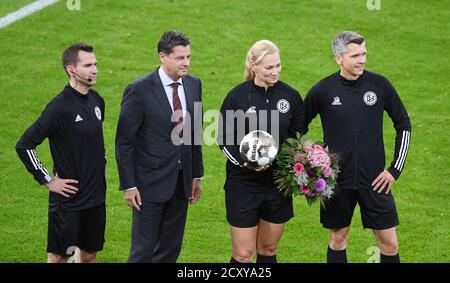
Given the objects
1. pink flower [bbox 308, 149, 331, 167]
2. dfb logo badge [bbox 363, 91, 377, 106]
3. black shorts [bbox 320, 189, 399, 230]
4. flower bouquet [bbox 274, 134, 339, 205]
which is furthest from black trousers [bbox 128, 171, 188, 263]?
dfb logo badge [bbox 363, 91, 377, 106]

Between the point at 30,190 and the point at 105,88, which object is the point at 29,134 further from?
the point at 105,88

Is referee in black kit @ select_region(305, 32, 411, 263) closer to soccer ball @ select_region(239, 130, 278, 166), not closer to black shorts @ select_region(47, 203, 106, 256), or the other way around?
soccer ball @ select_region(239, 130, 278, 166)

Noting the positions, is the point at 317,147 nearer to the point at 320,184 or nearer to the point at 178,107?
the point at 320,184

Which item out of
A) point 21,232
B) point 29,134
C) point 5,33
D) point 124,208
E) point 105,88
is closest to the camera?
point 29,134

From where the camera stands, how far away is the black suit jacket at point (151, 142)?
8289 millimetres

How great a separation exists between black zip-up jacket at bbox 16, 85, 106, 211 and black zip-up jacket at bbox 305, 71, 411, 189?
216 centimetres

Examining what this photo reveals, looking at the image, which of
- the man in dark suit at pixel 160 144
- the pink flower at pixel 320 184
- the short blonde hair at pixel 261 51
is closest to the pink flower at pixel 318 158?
the pink flower at pixel 320 184

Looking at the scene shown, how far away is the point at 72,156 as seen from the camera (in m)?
8.39

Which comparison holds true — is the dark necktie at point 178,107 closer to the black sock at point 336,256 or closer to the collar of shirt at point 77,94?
the collar of shirt at point 77,94

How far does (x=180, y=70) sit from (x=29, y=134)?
1.49 meters

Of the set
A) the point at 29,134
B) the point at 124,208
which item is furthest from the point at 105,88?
the point at 29,134

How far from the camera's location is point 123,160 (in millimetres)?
8297

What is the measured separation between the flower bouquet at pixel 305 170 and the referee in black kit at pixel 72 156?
5.65 ft

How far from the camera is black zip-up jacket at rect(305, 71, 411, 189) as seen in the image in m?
8.60
